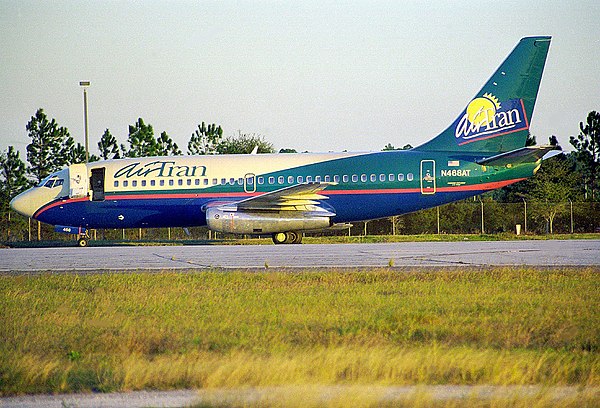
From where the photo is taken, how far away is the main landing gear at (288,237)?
28406mm

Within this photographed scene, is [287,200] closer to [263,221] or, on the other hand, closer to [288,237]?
[263,221]

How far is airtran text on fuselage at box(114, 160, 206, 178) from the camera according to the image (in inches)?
1139

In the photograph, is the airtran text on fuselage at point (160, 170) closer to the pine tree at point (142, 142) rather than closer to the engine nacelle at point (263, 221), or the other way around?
the engine nacelle at point (263, 221)

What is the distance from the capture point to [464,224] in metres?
42.6

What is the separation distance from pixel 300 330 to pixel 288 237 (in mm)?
19412

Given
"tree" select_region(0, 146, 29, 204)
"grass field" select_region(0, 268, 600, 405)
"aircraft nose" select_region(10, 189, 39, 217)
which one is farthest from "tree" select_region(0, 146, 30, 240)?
"grass field" select_region(0, 268, 600, 405)

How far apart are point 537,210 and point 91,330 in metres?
36.0

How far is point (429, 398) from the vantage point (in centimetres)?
591

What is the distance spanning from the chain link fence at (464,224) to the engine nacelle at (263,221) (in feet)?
37.7

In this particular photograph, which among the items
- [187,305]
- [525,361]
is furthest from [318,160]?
[525,361]

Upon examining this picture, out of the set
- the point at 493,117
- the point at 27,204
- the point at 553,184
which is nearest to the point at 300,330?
the point at 493,117

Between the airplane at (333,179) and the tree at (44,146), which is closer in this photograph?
the airplane at (333,179)

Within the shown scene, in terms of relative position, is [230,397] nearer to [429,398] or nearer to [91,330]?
[429,398]

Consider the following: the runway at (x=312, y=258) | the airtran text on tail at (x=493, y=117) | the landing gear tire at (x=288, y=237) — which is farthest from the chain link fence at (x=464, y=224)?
the runway at (x=312, y=258)
